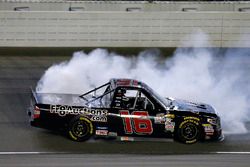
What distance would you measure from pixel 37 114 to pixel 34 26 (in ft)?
28.7

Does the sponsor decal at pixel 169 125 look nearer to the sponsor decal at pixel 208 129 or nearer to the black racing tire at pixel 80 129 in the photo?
the sponsor decal at pixel 208 129

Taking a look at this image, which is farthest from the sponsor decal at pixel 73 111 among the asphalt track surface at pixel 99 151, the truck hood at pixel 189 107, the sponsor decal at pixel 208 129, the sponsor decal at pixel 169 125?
the sponsor decal at pixel 208 129

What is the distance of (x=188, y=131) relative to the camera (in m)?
12.2

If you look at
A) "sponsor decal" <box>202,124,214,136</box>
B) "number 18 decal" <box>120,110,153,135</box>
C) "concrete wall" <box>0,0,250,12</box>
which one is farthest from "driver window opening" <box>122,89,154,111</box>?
"concrete wall" <box>0,0,250,12</box>

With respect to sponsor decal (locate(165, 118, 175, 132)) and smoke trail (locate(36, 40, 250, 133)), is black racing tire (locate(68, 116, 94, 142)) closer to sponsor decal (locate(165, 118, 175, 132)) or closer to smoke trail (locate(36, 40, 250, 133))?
sponsor decal (locate(165, 118, 175, 132))

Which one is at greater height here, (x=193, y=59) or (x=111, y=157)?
(x=193, y=59)

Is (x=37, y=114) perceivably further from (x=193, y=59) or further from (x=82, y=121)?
(x=193, y=59)

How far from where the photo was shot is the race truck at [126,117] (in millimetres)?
11914

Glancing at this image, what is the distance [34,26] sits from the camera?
20.1m

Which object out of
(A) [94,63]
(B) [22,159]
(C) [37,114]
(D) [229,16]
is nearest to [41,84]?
(A) [94,63]

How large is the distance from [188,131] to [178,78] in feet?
13.0

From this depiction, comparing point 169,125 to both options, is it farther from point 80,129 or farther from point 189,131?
point 80,129

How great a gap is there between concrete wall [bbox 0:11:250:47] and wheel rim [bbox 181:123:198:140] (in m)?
8.43

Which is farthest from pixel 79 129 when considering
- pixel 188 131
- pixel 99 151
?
pixel 188 131
